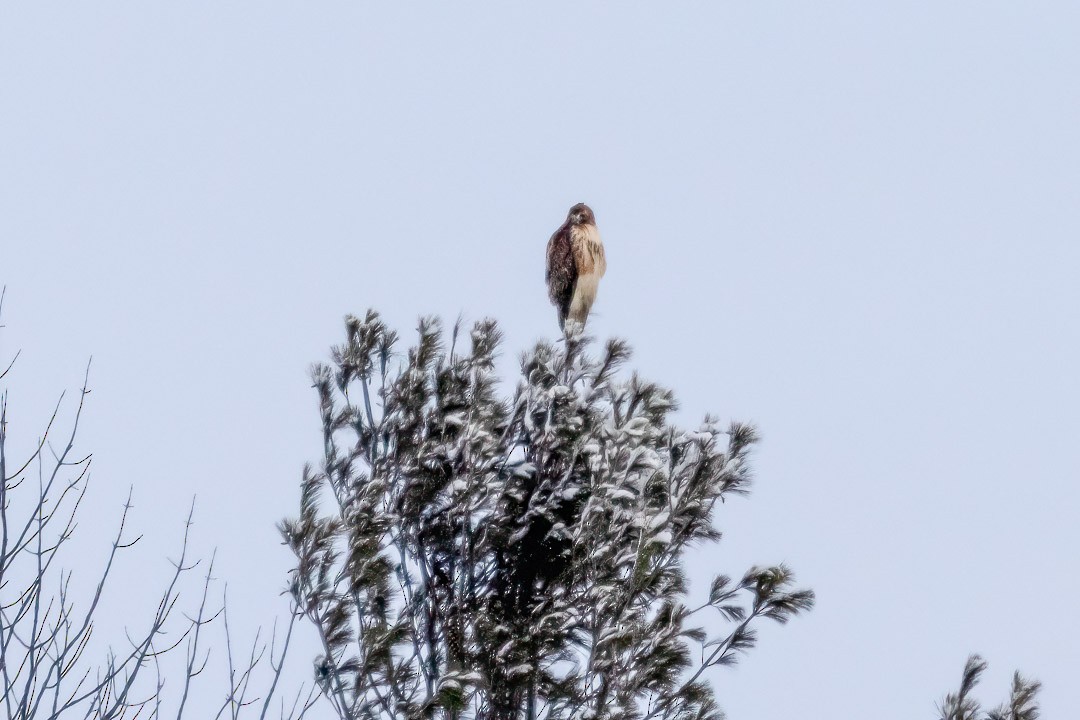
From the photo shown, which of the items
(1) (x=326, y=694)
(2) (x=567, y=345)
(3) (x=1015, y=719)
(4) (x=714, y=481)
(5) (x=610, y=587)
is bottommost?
(3) (x=1015, y=719)

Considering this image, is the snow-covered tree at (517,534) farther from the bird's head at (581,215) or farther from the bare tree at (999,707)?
the bird's head at (581,215)

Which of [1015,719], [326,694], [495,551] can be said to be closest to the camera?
[1015,719]

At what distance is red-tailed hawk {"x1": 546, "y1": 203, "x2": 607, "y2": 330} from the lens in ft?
41.5

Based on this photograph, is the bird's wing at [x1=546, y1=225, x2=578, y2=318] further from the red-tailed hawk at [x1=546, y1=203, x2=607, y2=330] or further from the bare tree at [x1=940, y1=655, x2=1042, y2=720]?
the bare tree at [x1=940, y1=655, x2=1042, y2=720]

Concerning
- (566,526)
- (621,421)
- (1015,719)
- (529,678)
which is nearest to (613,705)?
(529,678)

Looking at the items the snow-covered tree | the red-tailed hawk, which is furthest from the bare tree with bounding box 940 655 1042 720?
the red-tailed hawk

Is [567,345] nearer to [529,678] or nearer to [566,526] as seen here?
[566,526]

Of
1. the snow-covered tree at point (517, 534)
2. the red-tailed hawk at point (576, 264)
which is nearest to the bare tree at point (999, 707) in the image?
the snow-covered tree at point (517, 534)

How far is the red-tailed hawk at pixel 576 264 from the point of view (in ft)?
41.5

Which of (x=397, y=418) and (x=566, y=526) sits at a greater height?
(x=397, y=418)

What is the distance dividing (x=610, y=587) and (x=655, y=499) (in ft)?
1.84

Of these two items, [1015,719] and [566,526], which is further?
[566,526]

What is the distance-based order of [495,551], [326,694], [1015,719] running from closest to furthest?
[1015,719]
[326,694]
[495,551]

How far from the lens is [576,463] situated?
308 inches
